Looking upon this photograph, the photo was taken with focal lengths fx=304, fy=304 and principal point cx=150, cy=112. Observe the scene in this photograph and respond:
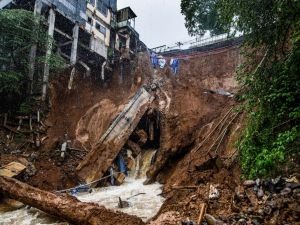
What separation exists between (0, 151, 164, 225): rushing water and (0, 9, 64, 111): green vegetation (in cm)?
809

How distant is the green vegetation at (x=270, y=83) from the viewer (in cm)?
709

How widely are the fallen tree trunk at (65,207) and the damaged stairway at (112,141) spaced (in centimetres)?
386

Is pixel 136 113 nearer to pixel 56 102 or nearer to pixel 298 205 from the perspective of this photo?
pixel 56 102

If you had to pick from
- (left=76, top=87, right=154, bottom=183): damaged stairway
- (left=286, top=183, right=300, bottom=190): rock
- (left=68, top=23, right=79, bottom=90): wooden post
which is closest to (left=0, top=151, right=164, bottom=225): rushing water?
(left=76, top=87, right=154, bottom=183): damaged stairway

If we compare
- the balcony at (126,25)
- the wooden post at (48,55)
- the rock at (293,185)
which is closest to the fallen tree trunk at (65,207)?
the rock at (293,185)

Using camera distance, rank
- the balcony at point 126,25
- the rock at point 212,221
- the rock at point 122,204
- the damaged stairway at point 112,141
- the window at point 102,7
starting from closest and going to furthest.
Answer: the rock at point 212,221
the rock at point 122,204
the damaged stairway at point 112,141
the window at point 102,7
the balcony at point 126,25

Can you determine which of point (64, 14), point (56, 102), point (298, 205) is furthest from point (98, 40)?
point (298, 205)

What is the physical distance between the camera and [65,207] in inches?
309

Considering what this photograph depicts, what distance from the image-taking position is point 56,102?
20719mm

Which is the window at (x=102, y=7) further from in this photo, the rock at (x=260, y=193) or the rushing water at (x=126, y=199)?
the rock at (x=260, y=193)

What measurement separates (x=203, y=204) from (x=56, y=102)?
1608 centimetres

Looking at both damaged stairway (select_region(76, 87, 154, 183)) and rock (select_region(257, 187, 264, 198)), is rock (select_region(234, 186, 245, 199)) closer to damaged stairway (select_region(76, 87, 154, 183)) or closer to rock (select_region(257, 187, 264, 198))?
rock (select_region(257, 187, 264, 198))

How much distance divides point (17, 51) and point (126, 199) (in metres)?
11.3

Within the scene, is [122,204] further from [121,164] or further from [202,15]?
[202,15]
